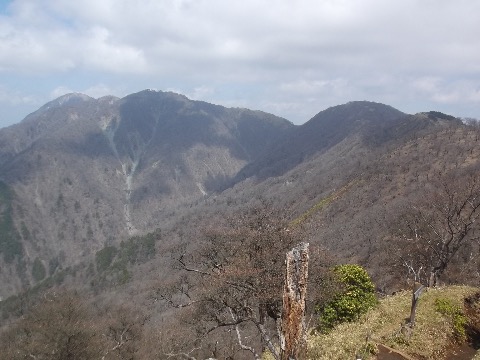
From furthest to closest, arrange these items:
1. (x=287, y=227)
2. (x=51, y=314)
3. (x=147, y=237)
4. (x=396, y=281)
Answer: (x=147, y=237) → (x=396, y=281) → (x=51, y=314) → (x=287, y=227)

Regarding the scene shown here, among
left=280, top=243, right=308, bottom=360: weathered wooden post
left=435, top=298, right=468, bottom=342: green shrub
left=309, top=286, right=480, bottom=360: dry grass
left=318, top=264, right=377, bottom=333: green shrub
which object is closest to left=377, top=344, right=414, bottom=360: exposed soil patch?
left=309, top=286, right=480, bottom=360: dry grass

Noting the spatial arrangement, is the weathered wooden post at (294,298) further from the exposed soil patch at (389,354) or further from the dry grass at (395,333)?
the exposed soil patch at (389,354)

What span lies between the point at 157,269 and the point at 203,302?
117 m

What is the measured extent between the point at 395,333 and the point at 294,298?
1004cm

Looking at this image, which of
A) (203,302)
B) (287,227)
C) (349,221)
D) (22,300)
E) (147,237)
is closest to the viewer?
(203,302)

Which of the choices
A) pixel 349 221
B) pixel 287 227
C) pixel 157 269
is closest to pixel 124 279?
pixel 157 269

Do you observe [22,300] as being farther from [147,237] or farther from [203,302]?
[203,302]

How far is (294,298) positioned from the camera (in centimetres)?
936

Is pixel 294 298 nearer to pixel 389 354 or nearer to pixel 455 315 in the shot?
pixel 389 354

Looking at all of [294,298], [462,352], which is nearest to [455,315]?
[462,352]

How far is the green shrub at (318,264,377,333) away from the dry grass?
2.55 feet

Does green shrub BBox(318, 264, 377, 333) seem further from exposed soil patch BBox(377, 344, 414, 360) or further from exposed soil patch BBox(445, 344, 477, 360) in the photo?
exposed soil patch BBox(377, 344, 414, 360)

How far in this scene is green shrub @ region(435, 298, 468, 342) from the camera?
18.2m

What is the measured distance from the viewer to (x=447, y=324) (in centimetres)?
1834
